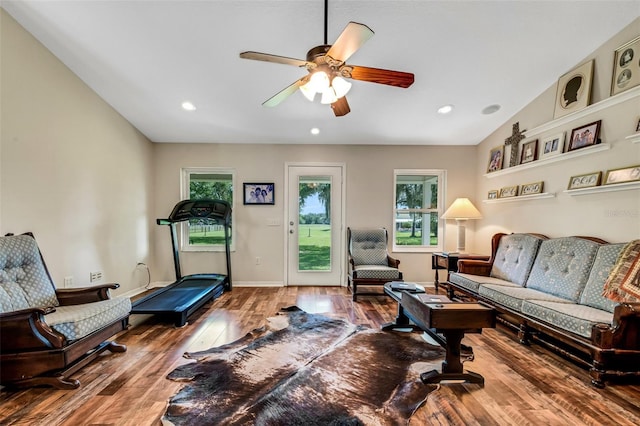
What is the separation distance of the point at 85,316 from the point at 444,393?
103 inches

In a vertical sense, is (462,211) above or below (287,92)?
below

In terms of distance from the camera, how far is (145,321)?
3.13 metres

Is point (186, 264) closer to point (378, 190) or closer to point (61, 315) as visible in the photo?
point (61, 315)

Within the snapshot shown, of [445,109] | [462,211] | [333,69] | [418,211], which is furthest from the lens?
[418,211]

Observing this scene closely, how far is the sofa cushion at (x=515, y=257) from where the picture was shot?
3207mm

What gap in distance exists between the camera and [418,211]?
15.7 feet

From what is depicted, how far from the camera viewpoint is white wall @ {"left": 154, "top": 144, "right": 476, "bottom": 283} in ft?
15.2

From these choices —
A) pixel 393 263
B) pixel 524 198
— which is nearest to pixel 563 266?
pixel 524 198

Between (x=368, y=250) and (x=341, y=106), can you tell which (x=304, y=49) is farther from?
(x=368, y=250)

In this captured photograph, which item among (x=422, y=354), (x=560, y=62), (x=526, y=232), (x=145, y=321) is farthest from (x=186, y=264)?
(x=560, y=62)

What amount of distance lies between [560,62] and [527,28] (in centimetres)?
80

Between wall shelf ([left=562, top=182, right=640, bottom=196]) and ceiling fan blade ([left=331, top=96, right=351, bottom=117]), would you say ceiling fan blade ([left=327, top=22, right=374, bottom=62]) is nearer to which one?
ceiling fan blade ([left=331, top=96, right=351, bottom=117])

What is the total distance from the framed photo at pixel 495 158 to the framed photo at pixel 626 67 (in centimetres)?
155

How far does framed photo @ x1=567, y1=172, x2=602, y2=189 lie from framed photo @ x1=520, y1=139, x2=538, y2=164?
63 centimetres
